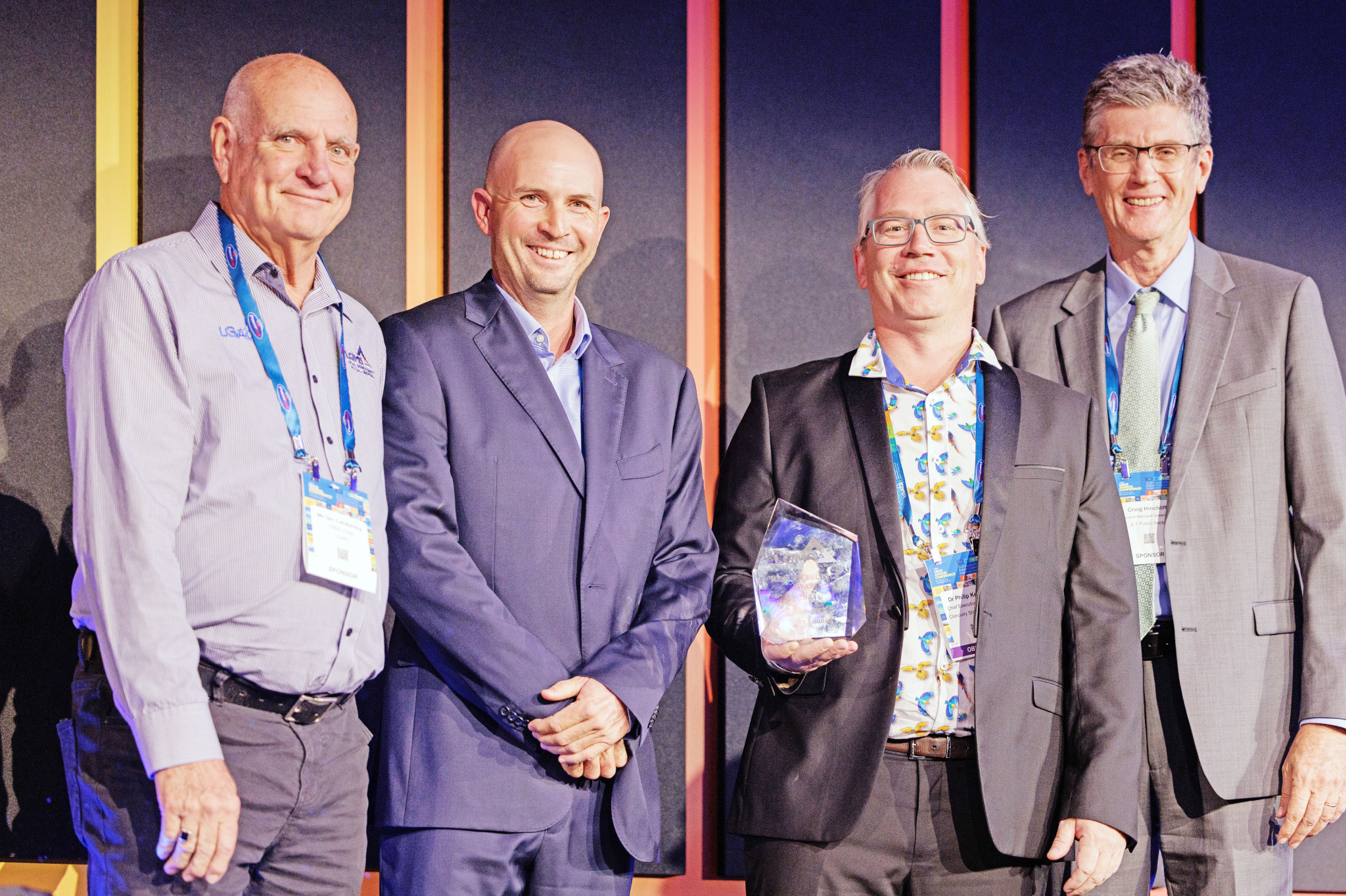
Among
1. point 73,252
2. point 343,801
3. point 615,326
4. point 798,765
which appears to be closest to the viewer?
point 343,801

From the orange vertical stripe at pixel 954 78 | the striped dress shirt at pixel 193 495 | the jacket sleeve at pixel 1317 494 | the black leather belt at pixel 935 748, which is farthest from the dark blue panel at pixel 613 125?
the jacket sleeve at pixel 1317 494

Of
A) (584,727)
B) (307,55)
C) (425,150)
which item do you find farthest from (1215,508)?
(307,55)

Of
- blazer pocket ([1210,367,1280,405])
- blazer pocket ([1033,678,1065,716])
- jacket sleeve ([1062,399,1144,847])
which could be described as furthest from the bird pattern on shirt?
blazer pocket ([1210,367,1280,405])

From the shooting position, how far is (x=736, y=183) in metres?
3.53

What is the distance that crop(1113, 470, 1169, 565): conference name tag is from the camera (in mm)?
2549

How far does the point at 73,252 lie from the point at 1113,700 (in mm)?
2839

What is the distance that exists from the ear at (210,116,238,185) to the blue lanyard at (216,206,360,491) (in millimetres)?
84

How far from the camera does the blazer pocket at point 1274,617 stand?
254 centimetres

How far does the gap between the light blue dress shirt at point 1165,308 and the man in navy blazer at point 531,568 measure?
1.05m

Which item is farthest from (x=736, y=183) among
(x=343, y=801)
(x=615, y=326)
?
(x=343, y=801)

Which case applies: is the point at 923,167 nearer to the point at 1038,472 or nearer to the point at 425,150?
the point at 1038,472

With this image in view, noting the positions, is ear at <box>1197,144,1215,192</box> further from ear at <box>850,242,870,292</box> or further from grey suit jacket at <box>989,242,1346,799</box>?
ear at <box>850,242,870,292</box>

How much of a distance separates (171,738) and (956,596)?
1.37 metres

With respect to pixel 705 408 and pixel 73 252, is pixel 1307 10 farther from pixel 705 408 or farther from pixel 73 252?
pixel 73 252
